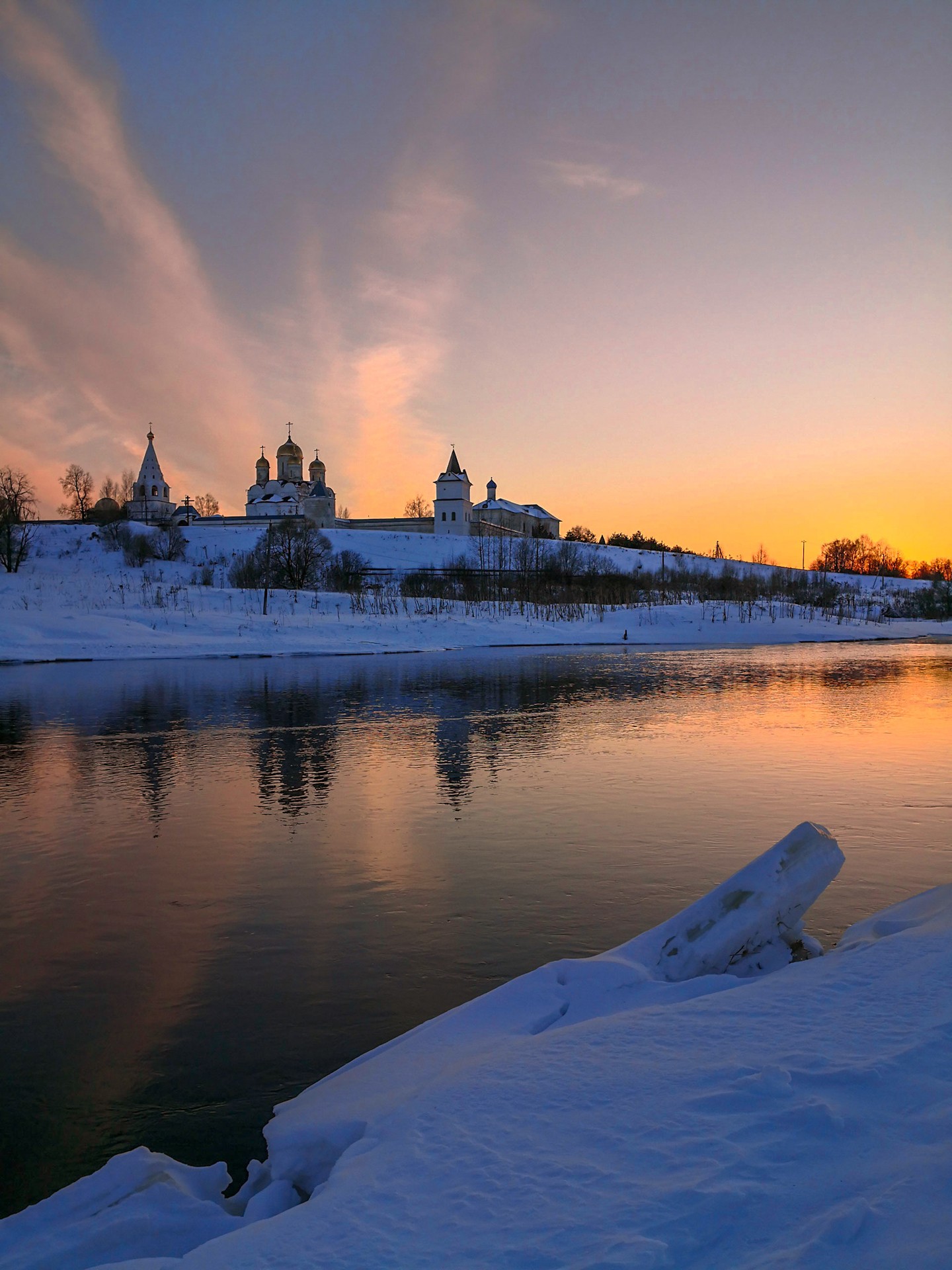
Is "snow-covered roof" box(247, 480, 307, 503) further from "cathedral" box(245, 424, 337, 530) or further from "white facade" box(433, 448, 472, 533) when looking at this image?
"white facade" box(433, 448, 472, 533)

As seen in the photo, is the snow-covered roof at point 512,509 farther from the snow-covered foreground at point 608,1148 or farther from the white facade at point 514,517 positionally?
the snow-covered foreground at point 608,1148

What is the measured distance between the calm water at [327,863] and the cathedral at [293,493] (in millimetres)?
99046

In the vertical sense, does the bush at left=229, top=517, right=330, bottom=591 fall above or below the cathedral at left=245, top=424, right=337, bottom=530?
below

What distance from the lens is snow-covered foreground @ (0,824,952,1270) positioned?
2.08 m

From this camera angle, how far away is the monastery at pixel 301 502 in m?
110

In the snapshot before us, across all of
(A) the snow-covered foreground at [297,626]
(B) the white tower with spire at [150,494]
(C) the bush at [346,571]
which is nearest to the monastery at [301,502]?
(B) the white tower with spire at [150,494]

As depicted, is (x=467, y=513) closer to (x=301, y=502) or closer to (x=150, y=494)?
(x=301, y=502)

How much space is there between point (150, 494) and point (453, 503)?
40.6 m

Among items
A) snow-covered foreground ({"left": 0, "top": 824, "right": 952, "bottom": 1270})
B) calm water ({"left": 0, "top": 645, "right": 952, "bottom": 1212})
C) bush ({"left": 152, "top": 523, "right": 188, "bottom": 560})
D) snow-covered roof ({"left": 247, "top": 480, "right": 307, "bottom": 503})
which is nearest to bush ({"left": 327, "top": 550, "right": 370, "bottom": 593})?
bush ({"left": 152, "top": 523, "right": 188, "bottom": 560})

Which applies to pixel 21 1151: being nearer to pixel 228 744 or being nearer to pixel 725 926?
pixel 725 926

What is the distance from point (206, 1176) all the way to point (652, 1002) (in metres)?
2.10

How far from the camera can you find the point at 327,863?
6805mm

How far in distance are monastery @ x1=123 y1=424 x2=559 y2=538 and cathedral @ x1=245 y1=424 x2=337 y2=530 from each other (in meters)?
0.09

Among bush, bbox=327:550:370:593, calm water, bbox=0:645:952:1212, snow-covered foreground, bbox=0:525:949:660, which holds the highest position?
bush, bbox=327:550:370:593
